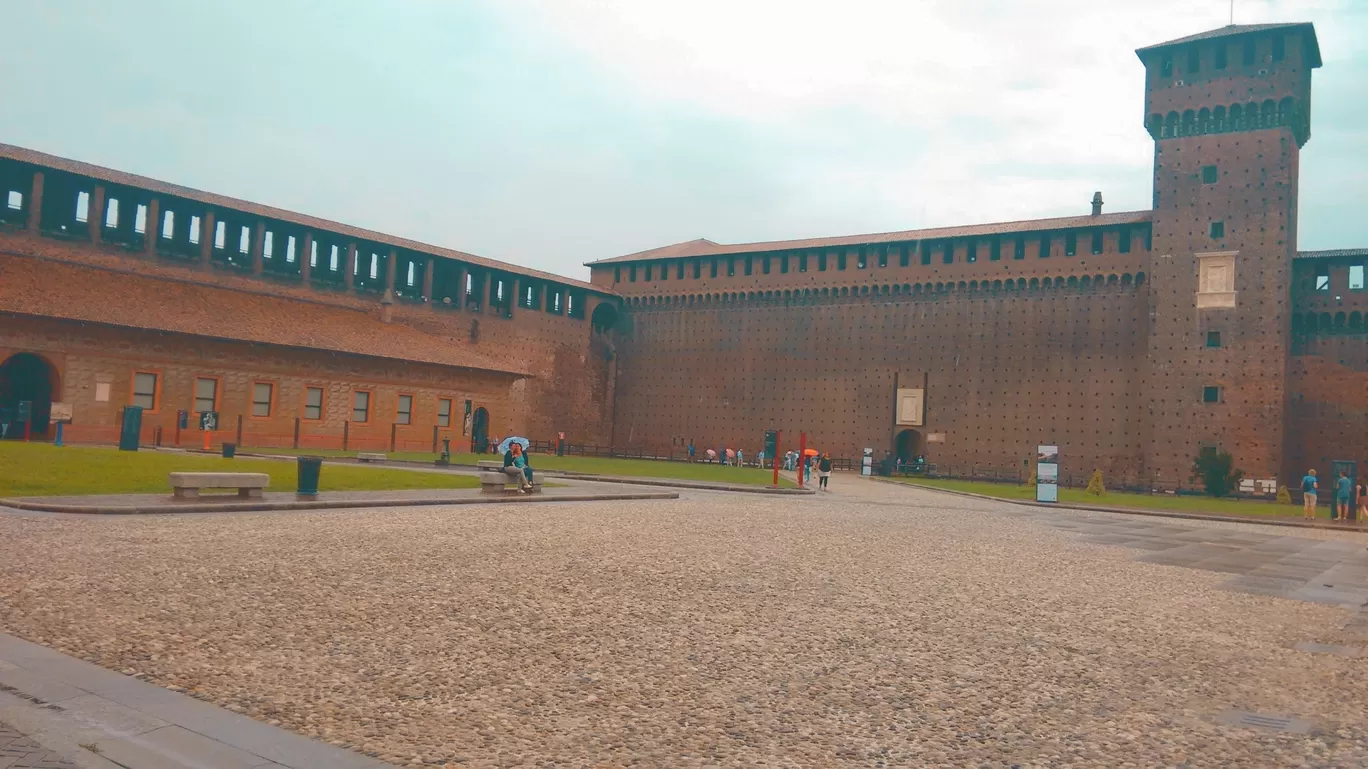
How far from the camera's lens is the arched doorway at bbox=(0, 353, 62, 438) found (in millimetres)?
26000

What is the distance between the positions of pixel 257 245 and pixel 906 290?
26918 millimetres

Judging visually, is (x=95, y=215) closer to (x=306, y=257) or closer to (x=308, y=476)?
(x=306, y=257)

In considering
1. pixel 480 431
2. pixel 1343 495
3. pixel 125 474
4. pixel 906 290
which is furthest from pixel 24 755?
pixel 906 290

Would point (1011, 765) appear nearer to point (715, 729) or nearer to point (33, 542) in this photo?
point (715, 729)

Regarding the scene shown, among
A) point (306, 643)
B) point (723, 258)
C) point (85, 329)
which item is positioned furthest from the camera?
point (723, 258)

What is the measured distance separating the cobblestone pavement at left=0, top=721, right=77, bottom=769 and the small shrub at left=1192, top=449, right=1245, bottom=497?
38.2 meters

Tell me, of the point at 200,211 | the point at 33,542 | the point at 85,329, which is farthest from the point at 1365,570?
the point at 200,211

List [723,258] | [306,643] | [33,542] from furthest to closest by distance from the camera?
1. [723,258]
2. [33,542]
3. [306,643]

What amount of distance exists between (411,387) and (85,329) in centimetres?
1109

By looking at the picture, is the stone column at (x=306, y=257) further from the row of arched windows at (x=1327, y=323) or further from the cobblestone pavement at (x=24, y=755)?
the row of arched windows at (x=1327, y=323)

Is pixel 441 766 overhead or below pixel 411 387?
below

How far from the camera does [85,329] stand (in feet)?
87.8

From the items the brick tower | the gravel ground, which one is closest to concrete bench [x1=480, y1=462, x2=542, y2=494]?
the gravel ground

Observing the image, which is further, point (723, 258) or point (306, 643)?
point (723, 258)
